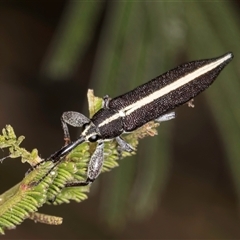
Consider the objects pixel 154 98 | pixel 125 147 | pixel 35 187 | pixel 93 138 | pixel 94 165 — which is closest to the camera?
pixel 35 187

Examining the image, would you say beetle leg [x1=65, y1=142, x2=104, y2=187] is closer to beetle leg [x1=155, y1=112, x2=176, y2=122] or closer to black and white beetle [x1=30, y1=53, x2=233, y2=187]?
black and white beetle [x1=30, y1=53, x2=233, y2=187]

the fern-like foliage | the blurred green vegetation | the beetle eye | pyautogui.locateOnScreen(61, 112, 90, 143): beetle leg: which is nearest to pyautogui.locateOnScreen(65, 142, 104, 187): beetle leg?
the fern-like foliage

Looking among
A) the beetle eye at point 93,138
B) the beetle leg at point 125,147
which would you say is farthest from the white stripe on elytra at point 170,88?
the beetle leg at point 125,147

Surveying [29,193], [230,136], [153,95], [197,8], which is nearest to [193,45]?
[197,8]

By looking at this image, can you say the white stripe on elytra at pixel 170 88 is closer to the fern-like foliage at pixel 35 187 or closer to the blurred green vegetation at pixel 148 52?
the blurred green vegetation at pixel 148 52

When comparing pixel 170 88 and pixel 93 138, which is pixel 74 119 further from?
pixel 170 88

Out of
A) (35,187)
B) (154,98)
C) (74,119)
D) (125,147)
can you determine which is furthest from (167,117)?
(35,187)
